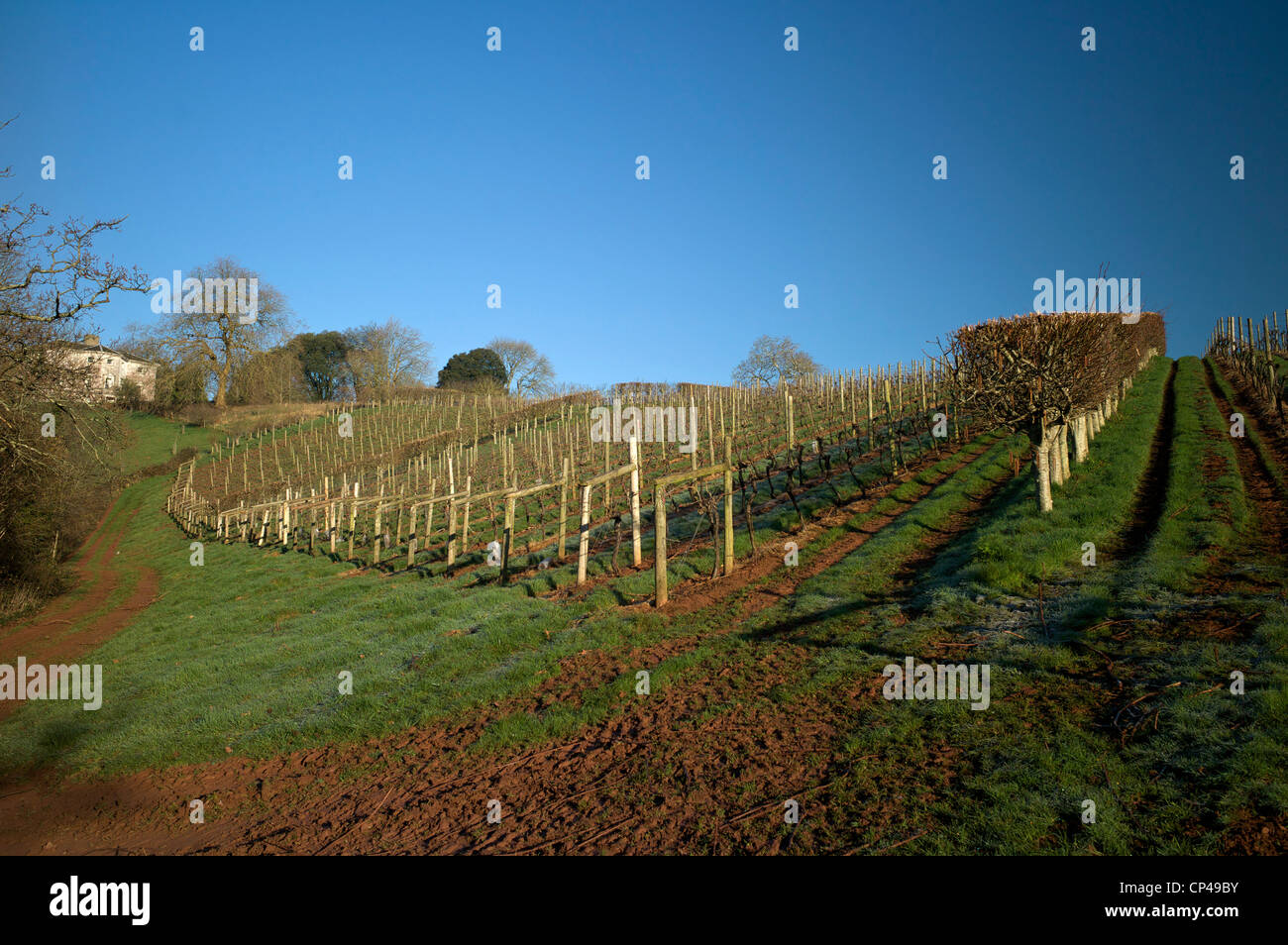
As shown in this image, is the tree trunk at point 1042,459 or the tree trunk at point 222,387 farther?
the tree trunk at point 222,387

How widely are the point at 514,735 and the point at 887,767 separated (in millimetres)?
3820

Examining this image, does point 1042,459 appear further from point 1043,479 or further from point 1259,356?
point 1259,356

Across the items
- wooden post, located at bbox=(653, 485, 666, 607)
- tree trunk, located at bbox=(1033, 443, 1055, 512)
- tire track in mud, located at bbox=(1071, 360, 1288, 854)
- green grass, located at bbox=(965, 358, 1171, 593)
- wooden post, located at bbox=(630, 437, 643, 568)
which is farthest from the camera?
tree trunk, located at bbox=(1033, 443, 1055, 512)

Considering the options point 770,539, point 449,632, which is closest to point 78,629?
point 449,632

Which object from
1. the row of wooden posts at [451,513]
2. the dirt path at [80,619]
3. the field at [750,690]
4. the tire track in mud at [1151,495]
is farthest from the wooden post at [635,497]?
the dirt path at [80,619]

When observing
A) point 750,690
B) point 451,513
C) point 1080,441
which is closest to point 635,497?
point 750,690

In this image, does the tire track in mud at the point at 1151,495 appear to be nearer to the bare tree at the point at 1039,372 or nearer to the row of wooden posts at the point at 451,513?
the bare tree at the point at 1039,372

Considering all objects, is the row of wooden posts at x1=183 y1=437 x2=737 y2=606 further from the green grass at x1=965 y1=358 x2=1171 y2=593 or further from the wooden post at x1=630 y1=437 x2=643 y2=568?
the green grass at x1=965 y1=358 x2=1171 y2=593

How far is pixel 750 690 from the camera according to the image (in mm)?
7211

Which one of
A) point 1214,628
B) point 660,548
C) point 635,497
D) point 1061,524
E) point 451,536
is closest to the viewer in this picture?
point 1214,628

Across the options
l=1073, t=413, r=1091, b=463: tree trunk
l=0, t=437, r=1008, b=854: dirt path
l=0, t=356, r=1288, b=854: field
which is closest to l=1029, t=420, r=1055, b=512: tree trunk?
l=0, t=356, r=1288, b=854: field

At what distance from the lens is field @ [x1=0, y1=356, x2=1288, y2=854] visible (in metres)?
4.88

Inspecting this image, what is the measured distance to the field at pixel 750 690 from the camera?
4.88 m
